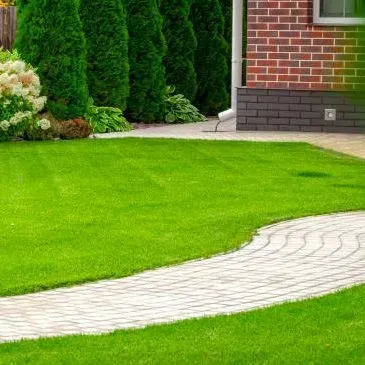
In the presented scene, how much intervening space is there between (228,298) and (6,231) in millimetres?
2940

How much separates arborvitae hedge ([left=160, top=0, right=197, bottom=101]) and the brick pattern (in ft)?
13.8

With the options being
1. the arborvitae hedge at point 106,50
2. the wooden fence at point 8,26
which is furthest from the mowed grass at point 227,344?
the wooden fence at point 8,26

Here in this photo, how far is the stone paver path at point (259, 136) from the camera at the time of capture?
50.4ft

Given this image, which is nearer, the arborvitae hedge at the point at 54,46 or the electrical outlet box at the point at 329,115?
the arborvitae hedge at the point at 54,46

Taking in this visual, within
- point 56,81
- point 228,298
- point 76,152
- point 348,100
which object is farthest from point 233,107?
point 348,100

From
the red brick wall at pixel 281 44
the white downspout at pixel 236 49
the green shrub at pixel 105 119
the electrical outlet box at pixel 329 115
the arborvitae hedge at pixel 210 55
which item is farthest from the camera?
the arborvitae hedge at pixel 210 55

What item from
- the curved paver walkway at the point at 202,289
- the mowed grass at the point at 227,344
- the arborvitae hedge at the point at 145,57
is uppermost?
the arborvitae hedge at the point at 145,57

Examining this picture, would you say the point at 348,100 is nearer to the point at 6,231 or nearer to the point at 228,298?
the point at 228,298

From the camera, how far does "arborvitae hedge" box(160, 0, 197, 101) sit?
830 inches

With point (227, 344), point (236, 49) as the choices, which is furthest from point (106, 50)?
point (227, 344)

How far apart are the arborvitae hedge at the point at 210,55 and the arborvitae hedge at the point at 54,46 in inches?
231

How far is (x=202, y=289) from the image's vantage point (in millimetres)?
6621

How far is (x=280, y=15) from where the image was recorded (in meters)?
17.3

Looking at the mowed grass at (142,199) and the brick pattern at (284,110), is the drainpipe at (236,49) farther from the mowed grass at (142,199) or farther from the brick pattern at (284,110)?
the mowed grass at (142,199)
